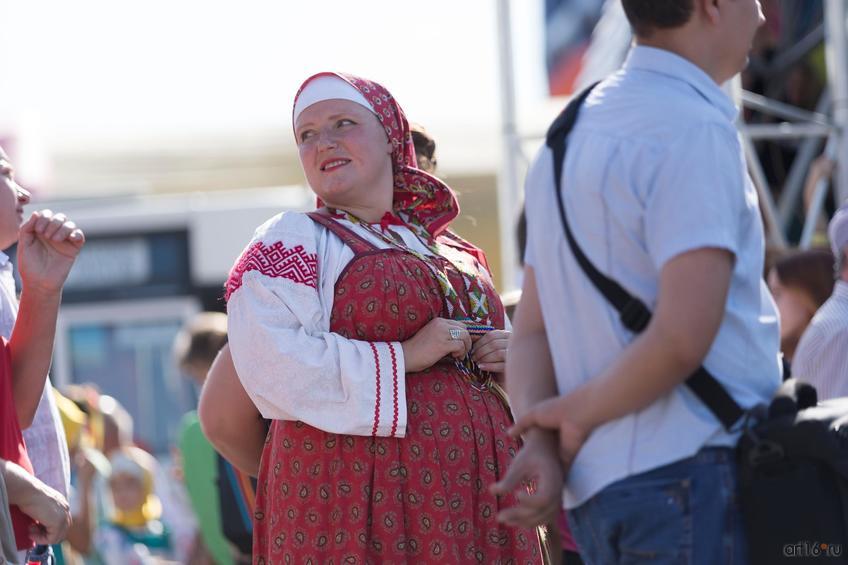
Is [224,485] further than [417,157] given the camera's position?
Yes

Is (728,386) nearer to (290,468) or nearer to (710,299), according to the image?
(710,299)

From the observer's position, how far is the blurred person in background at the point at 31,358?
9.25 feet

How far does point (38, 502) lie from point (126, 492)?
17.9 ft

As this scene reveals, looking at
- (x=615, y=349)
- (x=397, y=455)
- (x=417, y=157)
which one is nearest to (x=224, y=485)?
(x=417, y=157)

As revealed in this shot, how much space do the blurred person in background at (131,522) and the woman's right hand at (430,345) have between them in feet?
17.6

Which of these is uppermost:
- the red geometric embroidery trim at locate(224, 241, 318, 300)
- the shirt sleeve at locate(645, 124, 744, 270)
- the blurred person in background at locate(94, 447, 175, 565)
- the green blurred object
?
the shirt sleeve at locate(645, 124, 744, 270)

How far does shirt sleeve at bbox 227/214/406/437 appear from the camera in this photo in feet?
9.60

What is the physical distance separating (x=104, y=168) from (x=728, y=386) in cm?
3581

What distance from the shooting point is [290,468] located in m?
3.03

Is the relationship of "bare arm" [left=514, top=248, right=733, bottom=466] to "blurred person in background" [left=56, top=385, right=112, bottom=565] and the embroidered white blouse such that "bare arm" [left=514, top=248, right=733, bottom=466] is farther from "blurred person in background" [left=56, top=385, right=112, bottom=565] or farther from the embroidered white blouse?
"blurred person in background" [left=56, top=385, right=112, bottom=565]

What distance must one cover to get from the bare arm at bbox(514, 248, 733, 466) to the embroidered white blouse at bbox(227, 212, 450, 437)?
3.07 ft

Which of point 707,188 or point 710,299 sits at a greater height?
point 707,188

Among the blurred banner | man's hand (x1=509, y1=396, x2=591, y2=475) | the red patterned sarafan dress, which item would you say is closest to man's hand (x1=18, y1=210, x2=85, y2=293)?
the red patterned sarafan dress

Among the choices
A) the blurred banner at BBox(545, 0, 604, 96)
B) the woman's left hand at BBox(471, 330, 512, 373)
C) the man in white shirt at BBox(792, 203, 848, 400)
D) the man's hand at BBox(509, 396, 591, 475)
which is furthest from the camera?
the blurred banner at BBox(545, 0, 604, 96)
